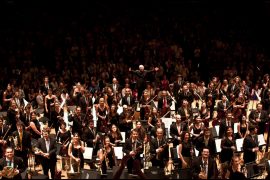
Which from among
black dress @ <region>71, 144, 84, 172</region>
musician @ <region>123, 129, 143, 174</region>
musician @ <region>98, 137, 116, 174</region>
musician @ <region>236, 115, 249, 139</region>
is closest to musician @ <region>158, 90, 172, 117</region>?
musician @ <region>236, 115, 249, 139</region>

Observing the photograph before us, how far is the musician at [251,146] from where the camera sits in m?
11.0

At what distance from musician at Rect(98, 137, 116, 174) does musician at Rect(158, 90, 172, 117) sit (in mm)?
3473

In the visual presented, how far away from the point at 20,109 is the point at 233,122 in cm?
618

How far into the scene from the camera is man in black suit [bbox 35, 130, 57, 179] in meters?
10.4

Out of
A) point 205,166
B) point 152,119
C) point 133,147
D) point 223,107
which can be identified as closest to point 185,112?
point 152,119

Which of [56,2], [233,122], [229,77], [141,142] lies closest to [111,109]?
[141,142]

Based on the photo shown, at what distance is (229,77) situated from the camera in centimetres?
1833

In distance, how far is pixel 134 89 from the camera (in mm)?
16641

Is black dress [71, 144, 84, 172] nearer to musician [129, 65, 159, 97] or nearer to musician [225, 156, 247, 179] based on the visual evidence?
musician [225, 156, 247, 179]

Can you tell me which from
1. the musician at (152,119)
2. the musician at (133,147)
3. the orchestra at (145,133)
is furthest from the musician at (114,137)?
the musician at (152,119)

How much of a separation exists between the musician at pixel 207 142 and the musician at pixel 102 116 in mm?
2750

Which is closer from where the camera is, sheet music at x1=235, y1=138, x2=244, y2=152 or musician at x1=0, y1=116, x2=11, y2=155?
sheet music at x1=235, y1=138, x2=244, y2=152

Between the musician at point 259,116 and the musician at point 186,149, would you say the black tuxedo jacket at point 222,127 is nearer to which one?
the musician at point 186,149

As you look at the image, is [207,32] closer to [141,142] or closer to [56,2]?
[56,2]
